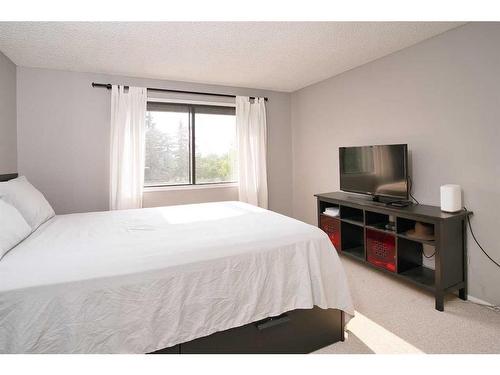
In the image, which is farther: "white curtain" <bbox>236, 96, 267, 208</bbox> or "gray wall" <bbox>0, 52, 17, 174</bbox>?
"white curtain" <bbox>236, 96, 267, 208</bbox>

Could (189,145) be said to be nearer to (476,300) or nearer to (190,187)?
(190,187)

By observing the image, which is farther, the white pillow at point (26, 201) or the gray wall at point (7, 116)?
the gray wall at point (7, 116)

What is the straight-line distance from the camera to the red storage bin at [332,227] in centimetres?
326

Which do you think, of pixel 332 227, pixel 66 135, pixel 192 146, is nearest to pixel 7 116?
pixel 66 135

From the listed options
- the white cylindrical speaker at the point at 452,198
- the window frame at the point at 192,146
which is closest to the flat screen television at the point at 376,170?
the white cylindrical speaker at the point at 452,198

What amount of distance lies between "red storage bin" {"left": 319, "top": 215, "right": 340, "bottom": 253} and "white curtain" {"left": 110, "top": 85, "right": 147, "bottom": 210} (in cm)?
240

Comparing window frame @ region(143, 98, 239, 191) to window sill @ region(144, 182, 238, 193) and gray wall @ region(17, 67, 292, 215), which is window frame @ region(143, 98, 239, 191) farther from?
gray wall @ region(17, 67, 292, 215)

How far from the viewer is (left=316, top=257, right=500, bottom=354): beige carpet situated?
1737 millimetres

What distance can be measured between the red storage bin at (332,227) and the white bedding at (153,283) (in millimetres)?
1492

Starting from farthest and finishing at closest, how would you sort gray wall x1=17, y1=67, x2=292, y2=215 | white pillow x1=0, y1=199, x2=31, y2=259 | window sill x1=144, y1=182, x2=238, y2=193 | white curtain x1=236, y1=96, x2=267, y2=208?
white curtain x1=236, y1=96, x2=267, y2=208, window sill x1=144, y1=182, x2=238, y2=193, gray wall x1=17, y1=67, x2=292, y2=215, white pillow x1=0, y1=199, x2=31, y2=259

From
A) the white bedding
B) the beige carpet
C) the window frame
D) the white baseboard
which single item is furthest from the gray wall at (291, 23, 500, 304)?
the window frame

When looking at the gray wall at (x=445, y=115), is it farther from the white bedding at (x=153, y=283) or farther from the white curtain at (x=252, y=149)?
the white bedding at (x=153, y=283)

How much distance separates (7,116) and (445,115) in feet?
14.2
